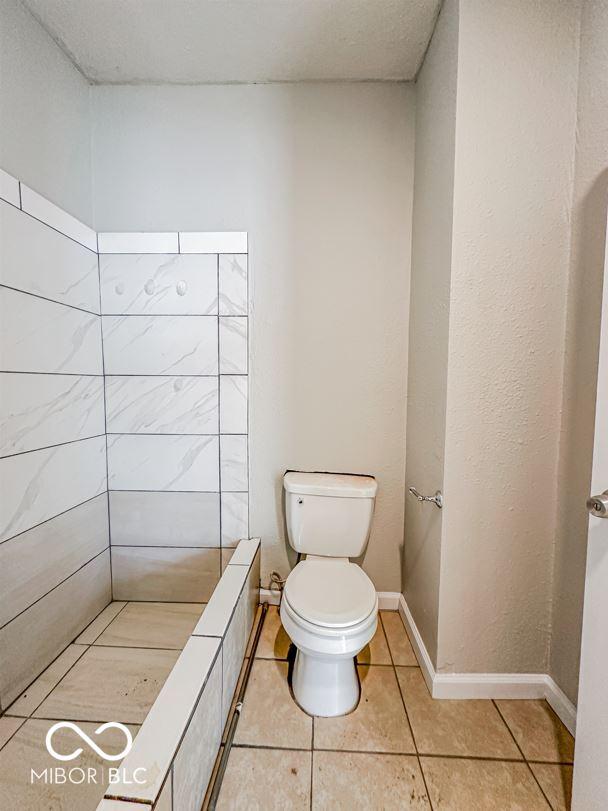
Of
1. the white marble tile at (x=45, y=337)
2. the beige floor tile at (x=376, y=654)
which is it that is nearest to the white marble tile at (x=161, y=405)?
the white marble tile at (x=45, y=337)

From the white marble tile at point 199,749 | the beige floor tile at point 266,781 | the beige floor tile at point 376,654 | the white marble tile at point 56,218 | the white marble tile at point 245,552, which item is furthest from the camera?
the white marble tile at point 245,552

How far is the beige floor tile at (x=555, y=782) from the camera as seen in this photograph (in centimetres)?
100

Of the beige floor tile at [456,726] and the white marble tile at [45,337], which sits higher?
the white marble tile at [45,337]

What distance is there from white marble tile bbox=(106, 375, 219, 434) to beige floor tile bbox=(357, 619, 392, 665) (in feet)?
3.74

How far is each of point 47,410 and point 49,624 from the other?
812 mm

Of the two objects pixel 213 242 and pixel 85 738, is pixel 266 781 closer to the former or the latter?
pixel 85 738

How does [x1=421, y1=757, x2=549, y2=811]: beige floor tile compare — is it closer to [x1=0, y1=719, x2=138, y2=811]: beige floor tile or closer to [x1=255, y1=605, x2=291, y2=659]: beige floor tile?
[x1=255, y1=605, x2=291, y2=659]: beige floor tile

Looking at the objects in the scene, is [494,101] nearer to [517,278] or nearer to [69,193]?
[517,278]

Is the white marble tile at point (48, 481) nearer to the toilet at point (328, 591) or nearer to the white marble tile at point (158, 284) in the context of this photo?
the white marble tile at point (158, 284)

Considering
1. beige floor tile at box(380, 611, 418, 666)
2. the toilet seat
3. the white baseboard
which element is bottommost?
beige floor tile at box(380, 611, 418, 666)

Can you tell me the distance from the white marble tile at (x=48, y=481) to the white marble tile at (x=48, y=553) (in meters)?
0.04

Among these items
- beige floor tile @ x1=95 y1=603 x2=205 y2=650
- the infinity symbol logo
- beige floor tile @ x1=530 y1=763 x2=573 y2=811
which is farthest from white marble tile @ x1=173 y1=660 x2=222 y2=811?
beige floor tile @ x1=530 y1=763 x2=573 y2=811

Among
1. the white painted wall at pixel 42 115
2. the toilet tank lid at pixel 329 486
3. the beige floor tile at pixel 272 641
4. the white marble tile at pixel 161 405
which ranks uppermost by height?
the white painted wall at pixel 42 115

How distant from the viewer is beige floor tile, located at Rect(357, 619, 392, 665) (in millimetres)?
1480
